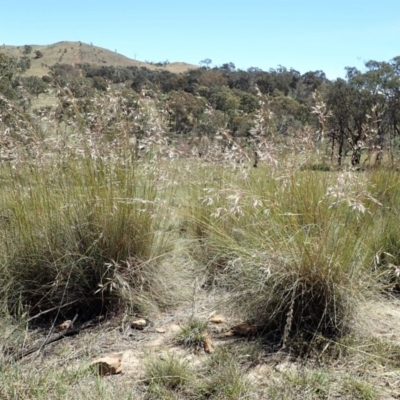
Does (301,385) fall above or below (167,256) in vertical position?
below

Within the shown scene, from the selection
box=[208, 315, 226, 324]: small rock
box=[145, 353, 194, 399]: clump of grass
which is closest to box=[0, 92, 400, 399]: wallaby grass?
box=[145, 353, 194, 399]: clump of grass

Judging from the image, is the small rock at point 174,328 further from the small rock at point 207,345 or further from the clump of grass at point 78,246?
the clump of grass at point 78,246

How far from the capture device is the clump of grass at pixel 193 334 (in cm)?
261

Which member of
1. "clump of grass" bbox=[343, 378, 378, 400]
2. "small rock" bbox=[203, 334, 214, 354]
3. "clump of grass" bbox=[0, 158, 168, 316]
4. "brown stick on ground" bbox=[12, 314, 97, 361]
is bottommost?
"brown stick on ground" bbox=[12, 314, 97, 361]

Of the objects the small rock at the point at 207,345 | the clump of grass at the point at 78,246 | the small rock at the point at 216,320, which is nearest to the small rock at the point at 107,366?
the small rock at the point at 207,345

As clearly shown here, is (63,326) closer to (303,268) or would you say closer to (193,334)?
(193,334)

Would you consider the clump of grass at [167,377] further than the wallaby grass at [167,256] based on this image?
No

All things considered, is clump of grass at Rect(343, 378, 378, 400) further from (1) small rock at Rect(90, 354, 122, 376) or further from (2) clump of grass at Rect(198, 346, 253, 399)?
(1) small rock at Rect(90, 354, 122, 376)

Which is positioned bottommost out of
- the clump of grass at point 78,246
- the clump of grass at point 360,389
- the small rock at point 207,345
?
the small rock at point 207,345

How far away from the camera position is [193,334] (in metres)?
2.64

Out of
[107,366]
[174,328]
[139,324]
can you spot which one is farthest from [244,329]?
[107,366]

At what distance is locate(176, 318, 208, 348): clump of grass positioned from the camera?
2.61 metres

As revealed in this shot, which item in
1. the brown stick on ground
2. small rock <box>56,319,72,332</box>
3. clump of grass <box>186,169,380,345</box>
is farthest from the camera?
small rock <box>56,319,72,332</box>

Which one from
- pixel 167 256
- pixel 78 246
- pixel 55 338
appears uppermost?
pixel 78 246
